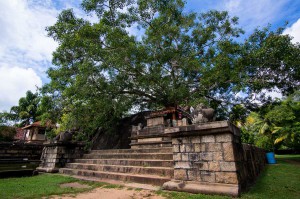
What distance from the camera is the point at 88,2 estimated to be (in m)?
11.5

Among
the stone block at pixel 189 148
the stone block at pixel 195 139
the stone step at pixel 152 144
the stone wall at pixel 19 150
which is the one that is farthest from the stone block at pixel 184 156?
the stone wall at pixel 19 150

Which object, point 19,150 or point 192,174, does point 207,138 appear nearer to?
point 192,174

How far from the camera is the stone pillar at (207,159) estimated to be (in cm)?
397

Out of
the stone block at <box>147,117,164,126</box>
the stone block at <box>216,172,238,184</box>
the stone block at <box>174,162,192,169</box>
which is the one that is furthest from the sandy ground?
the stone block at <box>147,117,164,126</box>

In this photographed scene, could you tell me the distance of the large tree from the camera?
9.98 meters

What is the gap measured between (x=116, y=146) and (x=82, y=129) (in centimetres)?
252

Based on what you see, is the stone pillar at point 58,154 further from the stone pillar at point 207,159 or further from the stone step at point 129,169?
the stone pillar at point 207,159

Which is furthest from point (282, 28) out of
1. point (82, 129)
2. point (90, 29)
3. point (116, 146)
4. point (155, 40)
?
point (82, 129)

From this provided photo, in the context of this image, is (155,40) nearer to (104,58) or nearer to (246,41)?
(104,58)

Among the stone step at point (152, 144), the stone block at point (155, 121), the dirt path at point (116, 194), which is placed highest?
the stone block at point (155, 121)

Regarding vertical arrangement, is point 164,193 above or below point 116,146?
below

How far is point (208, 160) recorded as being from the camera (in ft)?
14.1

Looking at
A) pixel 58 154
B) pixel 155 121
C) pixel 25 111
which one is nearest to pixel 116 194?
pixel 58 154

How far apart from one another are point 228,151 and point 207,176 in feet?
2.48
